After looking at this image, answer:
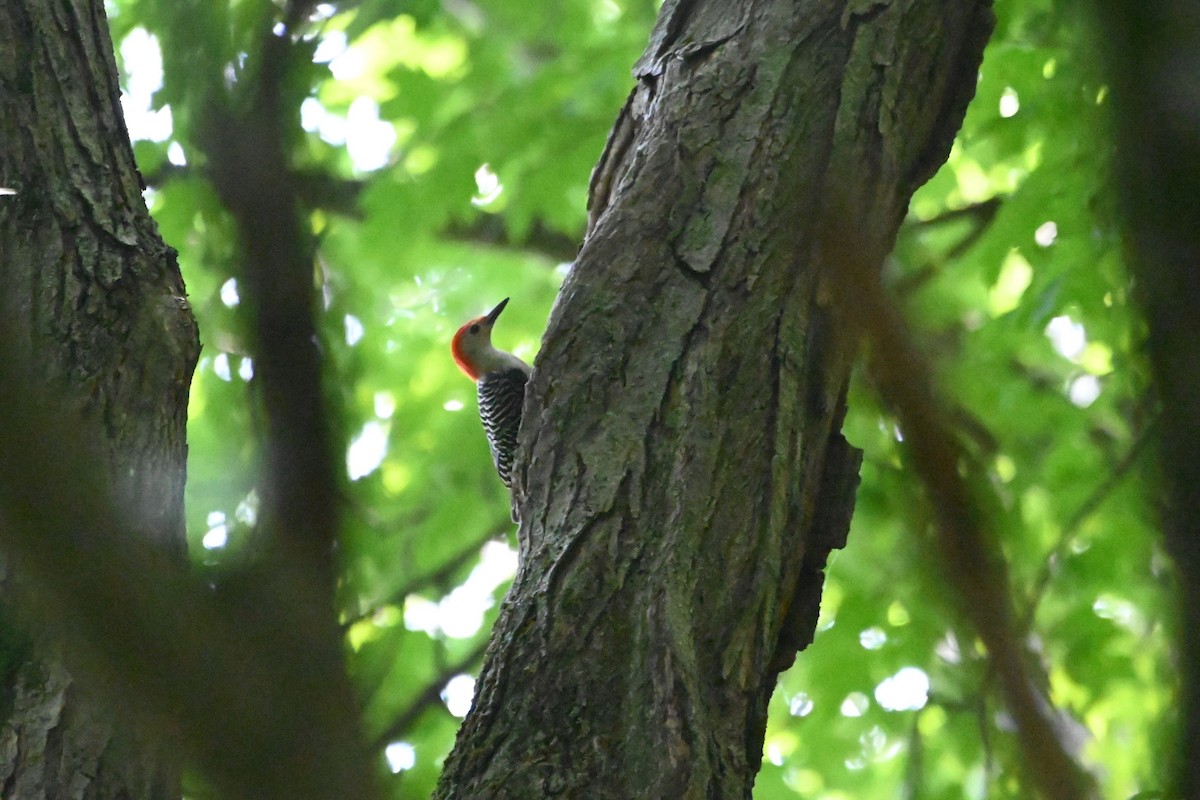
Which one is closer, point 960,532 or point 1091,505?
point 960,532

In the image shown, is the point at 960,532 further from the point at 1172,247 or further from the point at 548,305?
the point at 548,305

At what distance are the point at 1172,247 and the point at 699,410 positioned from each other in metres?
1.82

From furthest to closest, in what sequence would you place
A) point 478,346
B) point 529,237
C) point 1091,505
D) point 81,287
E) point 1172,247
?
point 478,346 → point 529,237 → point 81,287 → point 1091,505 → point 1172,247

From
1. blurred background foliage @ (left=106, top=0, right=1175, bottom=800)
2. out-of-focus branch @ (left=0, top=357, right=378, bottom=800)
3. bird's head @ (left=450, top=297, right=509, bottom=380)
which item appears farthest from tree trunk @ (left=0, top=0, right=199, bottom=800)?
bird's head @ (left=450, top=297, right=509, bottom=380)


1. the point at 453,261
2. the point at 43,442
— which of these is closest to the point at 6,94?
the point at 43,442

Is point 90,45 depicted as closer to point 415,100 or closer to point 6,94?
point 6,94

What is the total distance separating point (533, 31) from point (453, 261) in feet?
5.06

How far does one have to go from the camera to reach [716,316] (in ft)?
8.04

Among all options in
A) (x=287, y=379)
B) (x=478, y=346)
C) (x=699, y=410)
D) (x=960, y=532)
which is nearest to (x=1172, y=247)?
(x=960, y=532)

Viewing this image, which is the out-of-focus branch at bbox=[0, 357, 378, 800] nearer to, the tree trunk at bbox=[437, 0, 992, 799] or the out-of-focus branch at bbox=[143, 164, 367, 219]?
the out-of-focus branch at bbox=[143, 164, 367, 219]

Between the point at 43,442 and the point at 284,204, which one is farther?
the point at 284,204

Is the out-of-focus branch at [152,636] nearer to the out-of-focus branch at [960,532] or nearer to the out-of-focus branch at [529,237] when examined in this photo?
the out-of-focus branch at [960,532]

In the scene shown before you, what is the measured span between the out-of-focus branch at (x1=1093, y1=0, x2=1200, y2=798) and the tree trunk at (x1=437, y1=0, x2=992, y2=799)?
4.20ft

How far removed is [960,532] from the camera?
2.04ft
